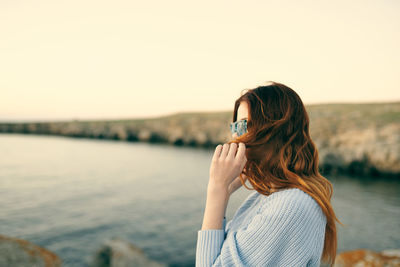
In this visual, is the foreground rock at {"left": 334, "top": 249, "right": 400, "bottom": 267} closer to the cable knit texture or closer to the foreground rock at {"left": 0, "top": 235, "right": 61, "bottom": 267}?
the cable knit texture

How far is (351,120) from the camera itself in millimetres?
31562

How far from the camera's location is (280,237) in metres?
1.32

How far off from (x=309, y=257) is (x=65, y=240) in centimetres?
892

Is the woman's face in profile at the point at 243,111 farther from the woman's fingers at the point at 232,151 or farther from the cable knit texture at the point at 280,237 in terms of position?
the cable knit texture at the point at 280,237

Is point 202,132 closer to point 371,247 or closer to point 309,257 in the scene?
point 371,247

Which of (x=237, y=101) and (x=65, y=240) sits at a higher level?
(x=237, y=101)

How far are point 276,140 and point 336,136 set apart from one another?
27892mm

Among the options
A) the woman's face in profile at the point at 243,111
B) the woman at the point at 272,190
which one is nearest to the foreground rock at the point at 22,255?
the woman at the point at 272,190

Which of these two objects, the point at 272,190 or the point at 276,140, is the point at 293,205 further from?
the point at 276,140

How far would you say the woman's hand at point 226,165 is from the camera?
1506mm

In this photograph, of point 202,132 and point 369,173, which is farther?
point 202,132

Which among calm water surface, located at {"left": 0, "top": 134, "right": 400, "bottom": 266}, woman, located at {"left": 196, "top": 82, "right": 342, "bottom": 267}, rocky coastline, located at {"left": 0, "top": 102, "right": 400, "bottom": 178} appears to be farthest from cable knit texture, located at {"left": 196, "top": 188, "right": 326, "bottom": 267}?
calm water surface, located at {"left": 0, "top": 134, "right": 400, "bottom": 266}

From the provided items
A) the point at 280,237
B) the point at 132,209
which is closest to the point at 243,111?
the point at 280,237

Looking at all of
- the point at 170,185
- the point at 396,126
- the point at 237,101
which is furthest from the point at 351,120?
the point at 237,101
